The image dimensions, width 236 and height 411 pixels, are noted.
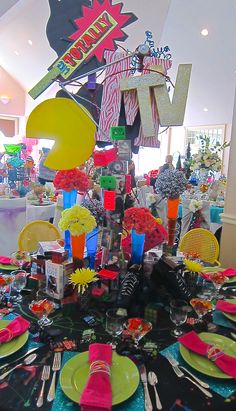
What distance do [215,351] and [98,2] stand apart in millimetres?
1688

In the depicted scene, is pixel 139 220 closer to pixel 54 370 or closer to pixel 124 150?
pixel 124 150

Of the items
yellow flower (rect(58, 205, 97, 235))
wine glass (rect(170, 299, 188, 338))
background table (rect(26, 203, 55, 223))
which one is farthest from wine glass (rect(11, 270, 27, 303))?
background table (rect(26, 203, 55, 223))

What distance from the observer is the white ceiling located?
20.2 feet

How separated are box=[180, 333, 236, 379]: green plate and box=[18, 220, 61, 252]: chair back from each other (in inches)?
55.7

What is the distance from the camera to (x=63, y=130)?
130 centimetres

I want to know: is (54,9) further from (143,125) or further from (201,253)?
(201,253)

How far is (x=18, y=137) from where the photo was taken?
1072 centimetres

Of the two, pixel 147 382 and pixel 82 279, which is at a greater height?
pixel 82 279

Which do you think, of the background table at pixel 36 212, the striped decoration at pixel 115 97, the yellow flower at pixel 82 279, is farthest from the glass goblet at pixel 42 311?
the background table at pixel 36 212

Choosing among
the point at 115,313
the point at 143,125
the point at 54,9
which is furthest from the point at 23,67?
the point at 115,313

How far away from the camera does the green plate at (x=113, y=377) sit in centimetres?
84

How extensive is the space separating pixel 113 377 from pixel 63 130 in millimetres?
917

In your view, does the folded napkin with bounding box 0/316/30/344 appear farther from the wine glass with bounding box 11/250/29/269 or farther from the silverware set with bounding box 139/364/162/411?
the wine glass with bounding box 11/250/29/269

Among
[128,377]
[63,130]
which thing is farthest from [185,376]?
[63,130]
